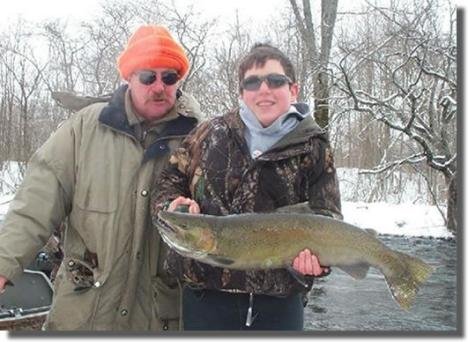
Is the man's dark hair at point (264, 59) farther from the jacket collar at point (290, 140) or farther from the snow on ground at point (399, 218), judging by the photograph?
the snow on ground at point (399, 218)

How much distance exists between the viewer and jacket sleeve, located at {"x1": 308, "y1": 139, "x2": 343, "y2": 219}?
124 centimetres

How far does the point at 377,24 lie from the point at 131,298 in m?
5.72

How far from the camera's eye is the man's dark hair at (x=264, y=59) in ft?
4.08

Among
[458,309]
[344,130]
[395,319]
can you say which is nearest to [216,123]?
[458,309]

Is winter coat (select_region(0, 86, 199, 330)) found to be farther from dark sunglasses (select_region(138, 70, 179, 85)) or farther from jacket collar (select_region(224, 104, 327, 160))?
jacket collar (select_region(224, 104, 327, 160))

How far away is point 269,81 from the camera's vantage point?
122cm

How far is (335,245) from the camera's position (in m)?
1.21

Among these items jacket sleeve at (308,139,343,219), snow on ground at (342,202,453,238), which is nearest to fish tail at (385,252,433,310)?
jacket sleeve at (308,139,343,219)

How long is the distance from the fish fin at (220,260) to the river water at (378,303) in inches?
71.2

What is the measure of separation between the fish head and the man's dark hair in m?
0.31

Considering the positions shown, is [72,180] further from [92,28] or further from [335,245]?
[92,28]

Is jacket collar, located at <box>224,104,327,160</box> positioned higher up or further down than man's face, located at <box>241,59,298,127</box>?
further down

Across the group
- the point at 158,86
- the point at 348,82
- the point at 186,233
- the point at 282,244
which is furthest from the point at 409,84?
the point at 186,233

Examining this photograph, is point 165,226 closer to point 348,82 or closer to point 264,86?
point 264,86
